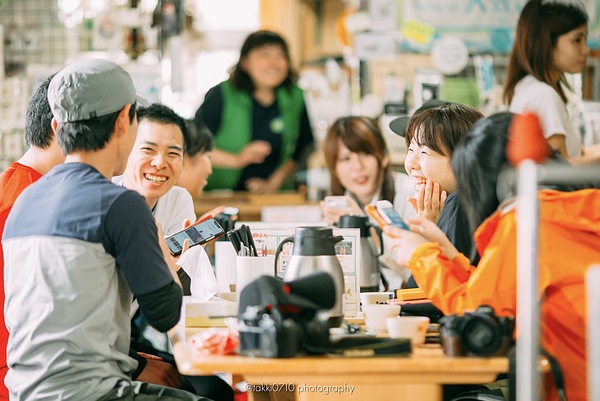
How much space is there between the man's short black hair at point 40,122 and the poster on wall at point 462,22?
10.1 feet

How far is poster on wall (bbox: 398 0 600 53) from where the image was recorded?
547cm

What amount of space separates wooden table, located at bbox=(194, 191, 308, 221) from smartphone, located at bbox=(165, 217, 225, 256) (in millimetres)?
2741

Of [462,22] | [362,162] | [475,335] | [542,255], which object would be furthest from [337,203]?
[462,22]

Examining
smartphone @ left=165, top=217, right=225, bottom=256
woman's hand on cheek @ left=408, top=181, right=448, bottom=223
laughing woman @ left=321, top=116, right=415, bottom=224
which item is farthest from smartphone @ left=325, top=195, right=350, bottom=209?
smartphone @ left=165, top=217, right=225, bottom=256

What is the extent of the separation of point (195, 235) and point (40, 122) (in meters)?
0.58

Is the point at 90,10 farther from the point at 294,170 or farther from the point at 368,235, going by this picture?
the point at 368,235

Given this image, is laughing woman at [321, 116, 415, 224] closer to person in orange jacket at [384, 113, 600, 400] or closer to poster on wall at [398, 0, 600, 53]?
poster on wall at [398, 0, 600, 53]

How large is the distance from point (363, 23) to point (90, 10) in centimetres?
172

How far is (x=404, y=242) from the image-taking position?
2258 mm

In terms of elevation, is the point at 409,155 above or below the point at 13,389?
above

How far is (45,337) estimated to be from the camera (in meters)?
2.19

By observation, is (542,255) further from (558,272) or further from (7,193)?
(7,193)

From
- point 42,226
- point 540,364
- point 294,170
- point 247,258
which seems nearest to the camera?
point 540,364

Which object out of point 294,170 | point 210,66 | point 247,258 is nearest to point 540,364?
point 247,258
